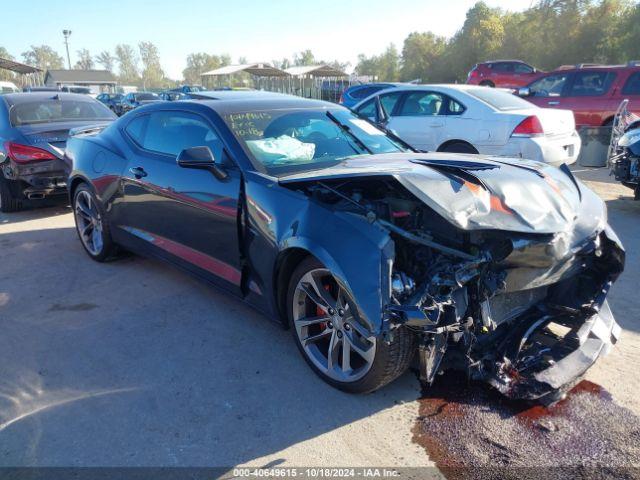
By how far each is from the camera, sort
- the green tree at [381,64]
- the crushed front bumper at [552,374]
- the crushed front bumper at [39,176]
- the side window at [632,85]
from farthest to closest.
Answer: the green tree at [381,64] < the side window at [632,85] < the crushed front bumper at [39,176] < the crushed front bumper at [552,374]

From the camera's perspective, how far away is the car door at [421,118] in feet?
25.2

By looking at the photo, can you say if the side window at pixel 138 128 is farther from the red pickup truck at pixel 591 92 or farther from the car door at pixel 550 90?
the car door at pixel 550 90

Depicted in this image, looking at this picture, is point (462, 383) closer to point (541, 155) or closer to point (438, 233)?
point (438, 233)

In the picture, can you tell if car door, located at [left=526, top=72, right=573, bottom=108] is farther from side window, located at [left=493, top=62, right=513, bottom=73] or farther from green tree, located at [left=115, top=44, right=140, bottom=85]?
green tree, located at [left=115, top=44, right=140, bottom=85]

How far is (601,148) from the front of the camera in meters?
8.77

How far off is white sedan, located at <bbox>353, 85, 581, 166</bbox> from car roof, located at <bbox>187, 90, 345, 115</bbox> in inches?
84.7

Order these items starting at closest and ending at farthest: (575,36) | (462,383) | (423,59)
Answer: (462,383), (575,36), (423,59)

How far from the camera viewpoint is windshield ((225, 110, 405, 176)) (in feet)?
11.3

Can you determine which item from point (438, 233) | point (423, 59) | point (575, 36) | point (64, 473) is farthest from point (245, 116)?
point (423, 59)

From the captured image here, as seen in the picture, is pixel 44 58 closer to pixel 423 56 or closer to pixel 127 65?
pixel 127 65

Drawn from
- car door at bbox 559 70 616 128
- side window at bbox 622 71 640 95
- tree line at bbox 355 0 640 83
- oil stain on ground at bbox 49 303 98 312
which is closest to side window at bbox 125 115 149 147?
oil stain on ground at bbox 49 303 98 312

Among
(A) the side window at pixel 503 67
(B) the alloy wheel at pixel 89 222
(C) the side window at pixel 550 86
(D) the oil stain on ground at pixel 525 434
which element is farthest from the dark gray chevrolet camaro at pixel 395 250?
(A) the side window at pixel 503 67

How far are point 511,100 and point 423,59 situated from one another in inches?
1807

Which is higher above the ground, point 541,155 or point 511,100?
point 511,100
